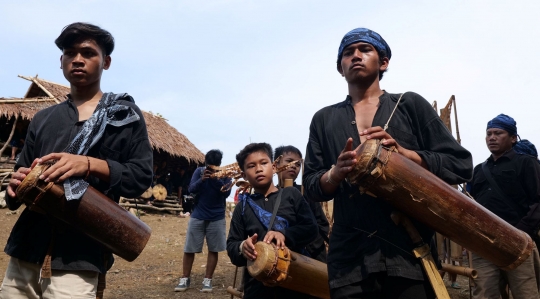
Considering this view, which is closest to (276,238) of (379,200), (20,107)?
(379,200)

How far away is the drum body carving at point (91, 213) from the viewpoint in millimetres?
2209

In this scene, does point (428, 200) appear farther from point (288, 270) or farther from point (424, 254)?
point (288, 270)

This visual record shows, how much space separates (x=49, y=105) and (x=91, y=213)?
1412 centimetres

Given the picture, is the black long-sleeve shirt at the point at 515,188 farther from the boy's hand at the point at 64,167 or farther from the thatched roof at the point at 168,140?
the thatched roof at the point at 168,140

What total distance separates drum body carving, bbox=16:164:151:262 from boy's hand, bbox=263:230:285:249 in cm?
130

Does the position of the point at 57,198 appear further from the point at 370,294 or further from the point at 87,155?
the point at 370,294

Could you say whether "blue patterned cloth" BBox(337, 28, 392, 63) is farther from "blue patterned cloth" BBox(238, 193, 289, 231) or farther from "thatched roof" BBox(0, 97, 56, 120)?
"thatched roof" BBox(0, 97, 56, 120)

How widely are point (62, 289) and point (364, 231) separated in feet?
4.59

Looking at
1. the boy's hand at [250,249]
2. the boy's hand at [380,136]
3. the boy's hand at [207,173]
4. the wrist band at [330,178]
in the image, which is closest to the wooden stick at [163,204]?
the boy's hand at [207,173]

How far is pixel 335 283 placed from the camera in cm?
244

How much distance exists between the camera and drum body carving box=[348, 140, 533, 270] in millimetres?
Answer: 2156

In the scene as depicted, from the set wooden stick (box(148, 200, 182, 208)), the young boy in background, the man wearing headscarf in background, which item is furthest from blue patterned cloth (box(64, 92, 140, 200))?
wooden stick (box(148, 200, 182, 208))

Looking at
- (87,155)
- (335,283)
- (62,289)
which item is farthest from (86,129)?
(335,283)

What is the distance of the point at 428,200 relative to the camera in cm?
217
